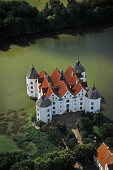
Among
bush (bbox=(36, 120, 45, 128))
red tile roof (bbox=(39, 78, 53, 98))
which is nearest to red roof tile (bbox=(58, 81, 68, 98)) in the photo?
red tile roof (bbox=(39, 78, 53, 98))

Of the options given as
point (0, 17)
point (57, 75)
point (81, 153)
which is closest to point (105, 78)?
point (57, 75)

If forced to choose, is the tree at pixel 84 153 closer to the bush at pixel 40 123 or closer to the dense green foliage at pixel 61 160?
the dense green foliage at pixel 61 160

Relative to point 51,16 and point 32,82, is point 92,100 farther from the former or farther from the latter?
point 51,16

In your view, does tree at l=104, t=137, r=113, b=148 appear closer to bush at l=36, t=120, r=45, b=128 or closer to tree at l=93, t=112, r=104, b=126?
tree at l=93, t=112, r=104, b=126

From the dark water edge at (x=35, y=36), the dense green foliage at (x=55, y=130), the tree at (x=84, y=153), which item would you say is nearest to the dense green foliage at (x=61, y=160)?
the tree at (x=84, y=153)

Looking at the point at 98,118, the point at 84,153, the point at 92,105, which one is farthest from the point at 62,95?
the point at 84,153

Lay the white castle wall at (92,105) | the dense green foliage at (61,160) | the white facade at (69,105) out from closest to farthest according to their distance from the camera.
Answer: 1. the dense green foliage at (61,160)
2. the white facade at (69,105)
3. the white castle wall at (92,105)
